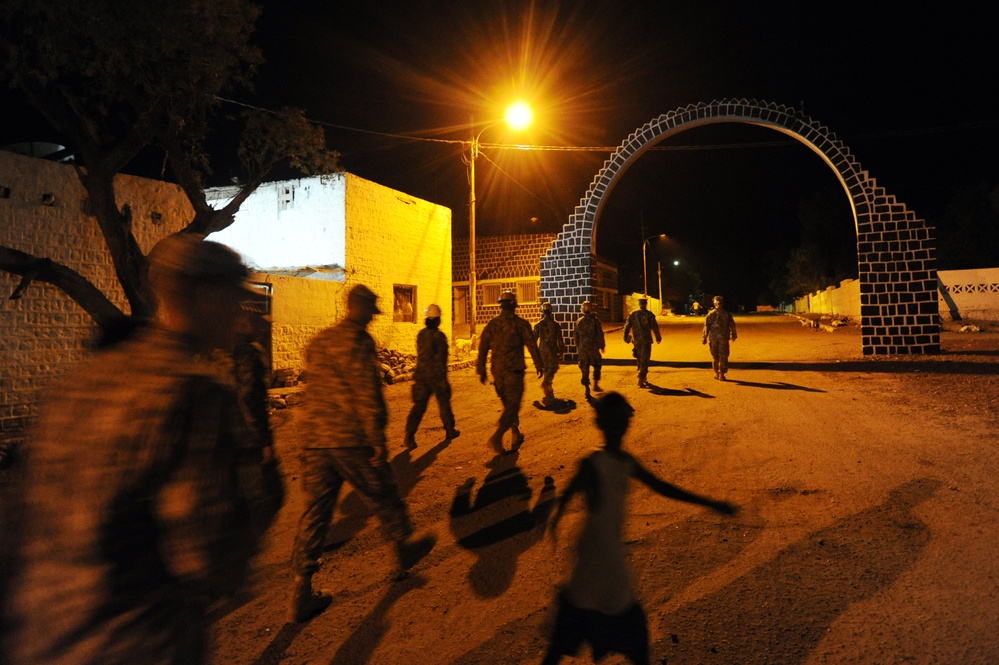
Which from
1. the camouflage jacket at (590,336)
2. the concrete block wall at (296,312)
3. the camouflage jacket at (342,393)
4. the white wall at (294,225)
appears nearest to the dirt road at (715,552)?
the camouflage jacket at (342,393)

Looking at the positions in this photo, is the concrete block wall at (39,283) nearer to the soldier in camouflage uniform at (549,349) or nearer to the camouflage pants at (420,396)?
the camouflage pants at (420,396)

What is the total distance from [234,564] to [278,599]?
1.95m

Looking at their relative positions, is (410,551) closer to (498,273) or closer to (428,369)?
(428,369)

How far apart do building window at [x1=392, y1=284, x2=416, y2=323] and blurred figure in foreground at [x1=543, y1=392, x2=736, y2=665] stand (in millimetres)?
11623

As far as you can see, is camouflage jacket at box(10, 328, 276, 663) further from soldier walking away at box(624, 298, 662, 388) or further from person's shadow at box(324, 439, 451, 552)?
soldier walking away at box(624, 298, 662, 388)

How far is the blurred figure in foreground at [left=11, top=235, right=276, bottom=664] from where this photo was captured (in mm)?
1711

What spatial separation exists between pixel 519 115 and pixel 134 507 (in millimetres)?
15140

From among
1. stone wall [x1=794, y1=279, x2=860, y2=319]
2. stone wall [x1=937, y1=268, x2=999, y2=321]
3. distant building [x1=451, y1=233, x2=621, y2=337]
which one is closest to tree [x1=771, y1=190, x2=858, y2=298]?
stone wall [x1=794, y1=279, x2=860, y2=319]

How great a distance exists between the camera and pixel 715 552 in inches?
158

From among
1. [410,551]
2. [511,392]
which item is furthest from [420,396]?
[410,551]

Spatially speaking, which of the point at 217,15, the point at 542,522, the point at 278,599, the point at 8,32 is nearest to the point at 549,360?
the point at 542,522

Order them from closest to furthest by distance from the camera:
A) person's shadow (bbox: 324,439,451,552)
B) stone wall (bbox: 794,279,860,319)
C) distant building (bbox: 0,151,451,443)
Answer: person's shadow (bbox: 324,439,451,552), distant building (bbox: 0,151,451,443), stone wall (bbox: 794,279,860,319)

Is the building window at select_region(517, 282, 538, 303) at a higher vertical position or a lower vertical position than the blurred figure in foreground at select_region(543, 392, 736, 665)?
higher

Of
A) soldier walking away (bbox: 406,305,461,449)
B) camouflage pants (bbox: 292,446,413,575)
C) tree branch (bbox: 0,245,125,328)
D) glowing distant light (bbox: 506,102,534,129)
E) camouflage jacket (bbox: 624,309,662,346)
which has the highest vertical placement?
glowing distant light (bbox: 506,102,534,129)
